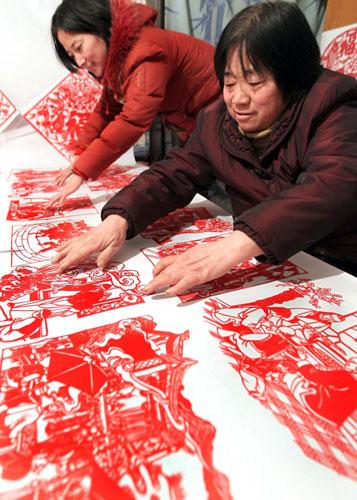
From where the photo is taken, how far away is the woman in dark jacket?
502 mm

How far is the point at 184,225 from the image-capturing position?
81 cm

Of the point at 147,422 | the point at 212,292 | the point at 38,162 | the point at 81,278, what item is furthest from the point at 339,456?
the point at 38,162

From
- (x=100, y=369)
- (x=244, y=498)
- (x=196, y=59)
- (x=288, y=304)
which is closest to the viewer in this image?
(x=244, y=498)

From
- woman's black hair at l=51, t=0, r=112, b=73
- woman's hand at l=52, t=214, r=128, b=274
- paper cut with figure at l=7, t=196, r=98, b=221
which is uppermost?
woman's black hair at l=51, t=0, r=112, b=73

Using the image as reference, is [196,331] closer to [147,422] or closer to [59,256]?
[147,422]

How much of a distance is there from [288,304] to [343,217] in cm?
16

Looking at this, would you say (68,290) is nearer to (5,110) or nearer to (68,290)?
(68,290)

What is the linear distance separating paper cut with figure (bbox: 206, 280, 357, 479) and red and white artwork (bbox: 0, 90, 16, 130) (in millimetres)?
1445

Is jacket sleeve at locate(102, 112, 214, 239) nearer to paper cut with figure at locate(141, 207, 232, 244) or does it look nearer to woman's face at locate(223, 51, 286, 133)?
paper cut with figure at locate(141, 207, 232, 244)

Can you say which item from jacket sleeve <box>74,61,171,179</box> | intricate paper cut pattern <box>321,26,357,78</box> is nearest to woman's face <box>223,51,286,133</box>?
jacket sleeve <box>74,61,171,179</box>

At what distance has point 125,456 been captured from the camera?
30 cm

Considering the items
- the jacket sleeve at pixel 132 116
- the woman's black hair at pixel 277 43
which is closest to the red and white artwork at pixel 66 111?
the jacket sleeve at pixel 132 116

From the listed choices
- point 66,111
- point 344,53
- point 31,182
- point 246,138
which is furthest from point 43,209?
point 344,53

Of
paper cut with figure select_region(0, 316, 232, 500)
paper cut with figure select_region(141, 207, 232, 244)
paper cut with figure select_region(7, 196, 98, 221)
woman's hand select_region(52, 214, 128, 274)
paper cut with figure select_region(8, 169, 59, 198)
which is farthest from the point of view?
paper cut with figure select_region(8, 169, 59, 198)
